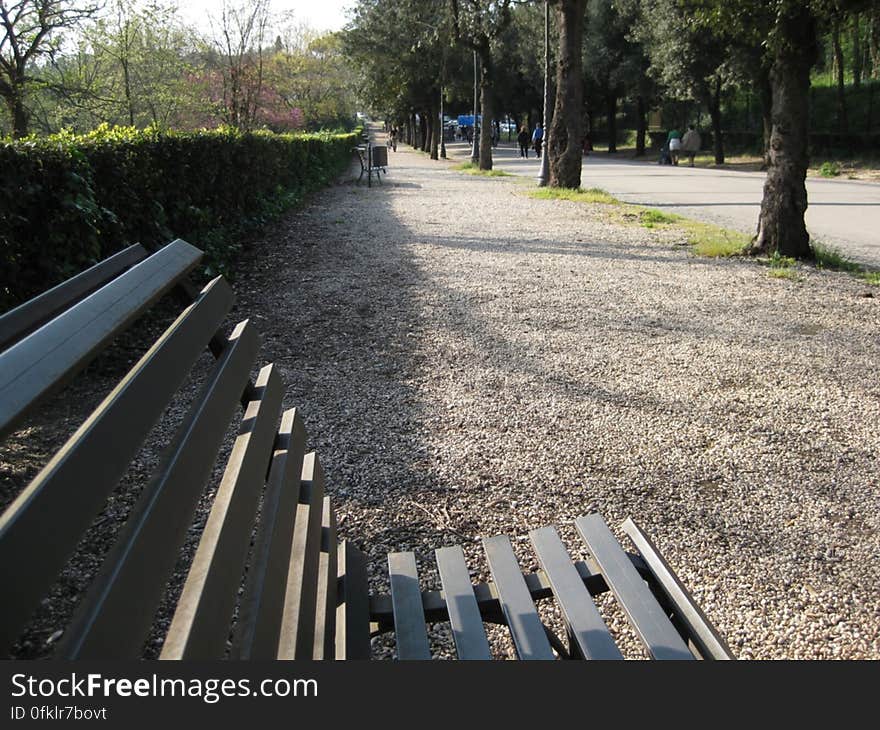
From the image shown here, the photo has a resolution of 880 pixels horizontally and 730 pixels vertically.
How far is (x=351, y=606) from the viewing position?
201cm

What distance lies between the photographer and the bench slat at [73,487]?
73 cm

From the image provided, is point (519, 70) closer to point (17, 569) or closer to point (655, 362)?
point (655, 362)

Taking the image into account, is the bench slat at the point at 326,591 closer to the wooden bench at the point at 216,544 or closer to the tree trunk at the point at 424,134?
the wooden bench at the point at 216,544

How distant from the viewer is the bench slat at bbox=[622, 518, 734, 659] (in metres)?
1.73

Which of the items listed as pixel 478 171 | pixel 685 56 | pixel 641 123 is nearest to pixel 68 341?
pixel 478 171

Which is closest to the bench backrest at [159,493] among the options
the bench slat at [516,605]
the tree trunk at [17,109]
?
the bench slat at [516,605]

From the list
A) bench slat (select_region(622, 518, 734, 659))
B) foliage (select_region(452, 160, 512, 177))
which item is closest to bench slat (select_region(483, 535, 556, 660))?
bench slat (select_region(622, 518, 734, 659))

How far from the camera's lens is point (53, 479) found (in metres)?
0.85

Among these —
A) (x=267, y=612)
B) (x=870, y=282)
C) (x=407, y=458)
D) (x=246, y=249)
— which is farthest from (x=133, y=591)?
(x=246, y=249)

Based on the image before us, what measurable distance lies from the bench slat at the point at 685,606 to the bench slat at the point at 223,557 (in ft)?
3.44

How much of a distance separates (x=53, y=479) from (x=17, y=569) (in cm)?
14

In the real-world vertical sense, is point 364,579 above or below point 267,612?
below

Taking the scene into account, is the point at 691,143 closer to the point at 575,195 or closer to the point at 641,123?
the point at 641,123

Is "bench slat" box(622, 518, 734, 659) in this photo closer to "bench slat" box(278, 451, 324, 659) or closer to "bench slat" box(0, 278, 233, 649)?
Result: "bench slat" box(278, 451, 324, 659)
